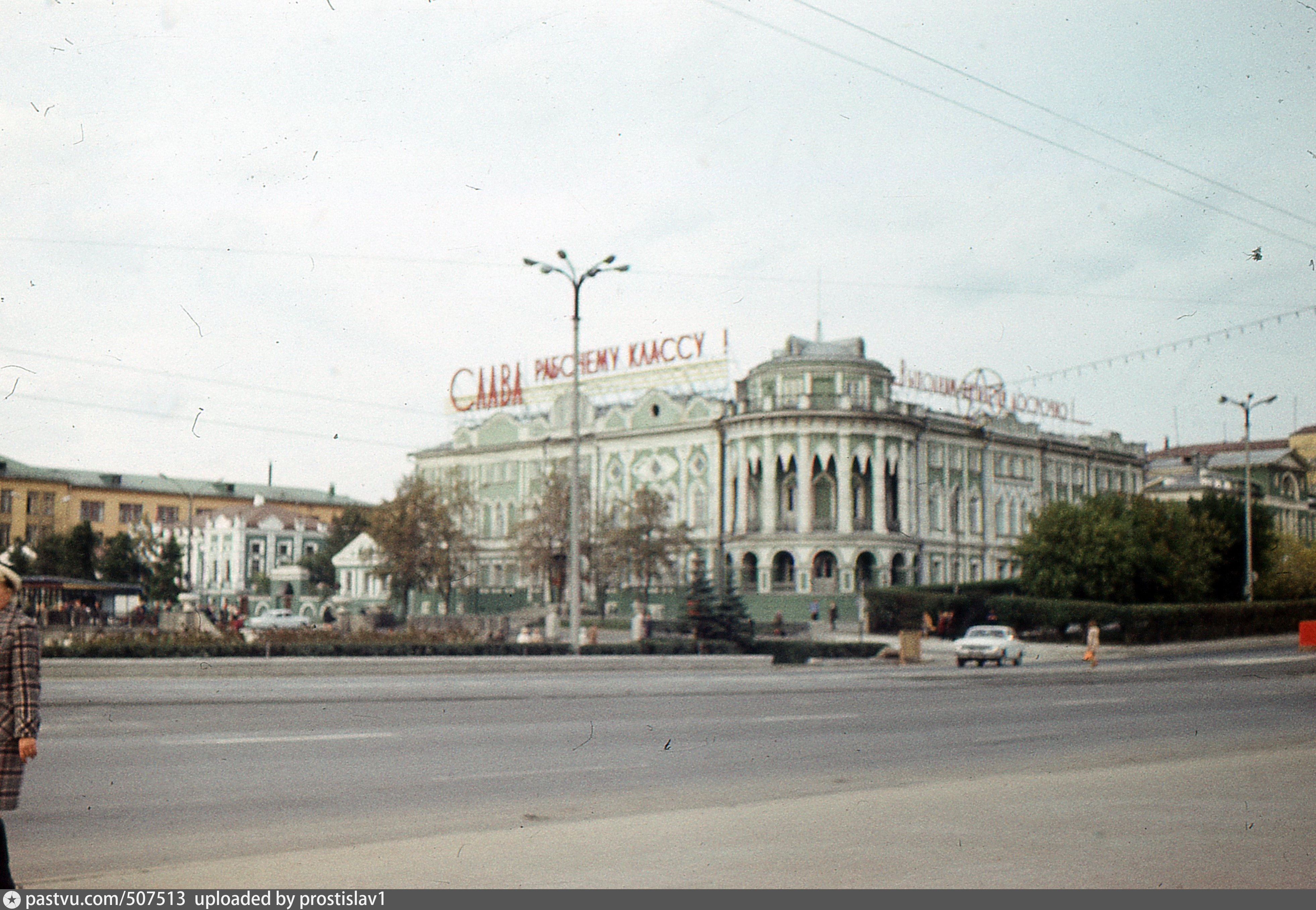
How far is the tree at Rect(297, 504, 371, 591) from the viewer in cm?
11281

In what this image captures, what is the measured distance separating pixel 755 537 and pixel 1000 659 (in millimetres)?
34052

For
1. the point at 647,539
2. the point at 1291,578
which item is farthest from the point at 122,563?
the point at 1291,578

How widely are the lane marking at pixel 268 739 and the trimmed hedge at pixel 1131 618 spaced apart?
4548 centimetres

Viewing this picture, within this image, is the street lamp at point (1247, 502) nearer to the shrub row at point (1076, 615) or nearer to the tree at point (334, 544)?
the shrub row at point (1076, 615)

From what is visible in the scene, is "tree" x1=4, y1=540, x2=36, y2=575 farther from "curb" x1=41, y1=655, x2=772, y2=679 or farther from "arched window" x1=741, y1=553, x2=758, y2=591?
"arched window" x1=741, y1=553, x2=758, y2=591

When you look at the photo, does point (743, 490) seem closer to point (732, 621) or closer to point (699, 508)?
point (699, 508)

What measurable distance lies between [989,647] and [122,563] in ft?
173

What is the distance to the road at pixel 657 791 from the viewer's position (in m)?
7.34

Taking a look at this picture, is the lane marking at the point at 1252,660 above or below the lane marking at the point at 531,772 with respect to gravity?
below

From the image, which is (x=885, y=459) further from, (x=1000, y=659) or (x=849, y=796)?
(x=849, y=796)

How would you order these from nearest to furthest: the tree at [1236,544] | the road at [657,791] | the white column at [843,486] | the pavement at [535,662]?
the road at [657,791], the pavement at [535,662], the tree at [1236,544], the white column at [843,486]

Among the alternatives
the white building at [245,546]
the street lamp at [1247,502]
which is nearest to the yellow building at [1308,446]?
the street lamp at [1247,502]

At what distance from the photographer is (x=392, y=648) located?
116 feet

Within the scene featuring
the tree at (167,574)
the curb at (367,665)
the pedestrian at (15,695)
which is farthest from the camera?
the tree at (167,574)
